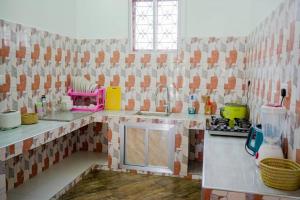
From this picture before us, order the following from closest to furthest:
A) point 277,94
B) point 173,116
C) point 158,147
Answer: point 277,94, point 158,147, point 173,116

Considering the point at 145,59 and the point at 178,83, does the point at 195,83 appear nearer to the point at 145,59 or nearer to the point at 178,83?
the point at 178,83

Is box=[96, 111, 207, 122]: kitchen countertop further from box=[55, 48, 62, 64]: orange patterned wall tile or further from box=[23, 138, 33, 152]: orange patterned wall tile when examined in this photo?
box=[23, 138, 33, 152]: orange patterned wall tile

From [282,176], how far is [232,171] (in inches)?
11.8

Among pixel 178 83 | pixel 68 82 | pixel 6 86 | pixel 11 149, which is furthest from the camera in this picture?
pixel 68 82

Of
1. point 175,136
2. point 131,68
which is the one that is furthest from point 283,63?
point 131,68

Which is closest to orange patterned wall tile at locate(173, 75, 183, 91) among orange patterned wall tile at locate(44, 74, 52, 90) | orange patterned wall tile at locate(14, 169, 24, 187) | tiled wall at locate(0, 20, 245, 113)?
tiled wall at locate(0, 20, 245, 113)

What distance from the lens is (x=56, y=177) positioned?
2947 mm

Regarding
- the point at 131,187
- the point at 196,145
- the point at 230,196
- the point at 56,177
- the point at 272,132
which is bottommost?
the point at 131,187

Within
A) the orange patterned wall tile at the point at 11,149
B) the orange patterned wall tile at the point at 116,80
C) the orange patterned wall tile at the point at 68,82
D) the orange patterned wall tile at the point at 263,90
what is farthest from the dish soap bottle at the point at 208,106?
the orange patterned wall tile at the point at 11,149

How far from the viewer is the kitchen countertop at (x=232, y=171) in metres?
1.27

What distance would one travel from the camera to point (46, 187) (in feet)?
8.81

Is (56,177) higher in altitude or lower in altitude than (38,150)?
lower

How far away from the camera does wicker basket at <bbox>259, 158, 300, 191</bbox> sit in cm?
123

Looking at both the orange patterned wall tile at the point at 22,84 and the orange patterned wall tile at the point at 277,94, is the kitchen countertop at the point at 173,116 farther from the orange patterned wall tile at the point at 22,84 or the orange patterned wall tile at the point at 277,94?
the orange patterned wall tile at the point at 277,94
